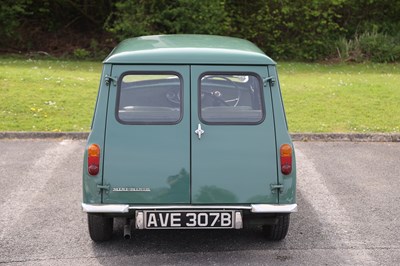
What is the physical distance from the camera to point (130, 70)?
6.16 m

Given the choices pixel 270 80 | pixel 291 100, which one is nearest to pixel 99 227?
pixel 270 80

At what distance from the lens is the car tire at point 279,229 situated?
646 centimetres

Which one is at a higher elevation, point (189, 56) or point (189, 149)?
point (189, 56)

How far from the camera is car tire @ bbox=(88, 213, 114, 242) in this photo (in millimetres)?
6383

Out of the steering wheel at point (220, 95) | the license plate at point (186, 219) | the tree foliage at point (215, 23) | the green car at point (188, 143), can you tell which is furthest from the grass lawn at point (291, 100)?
the license plate at point (186, 219)

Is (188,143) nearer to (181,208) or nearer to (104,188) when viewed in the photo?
(181,208)

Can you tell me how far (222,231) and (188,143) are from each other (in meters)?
1.29

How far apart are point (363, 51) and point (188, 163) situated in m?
15.7

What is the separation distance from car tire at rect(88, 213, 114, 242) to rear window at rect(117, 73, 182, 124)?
36.7 inches

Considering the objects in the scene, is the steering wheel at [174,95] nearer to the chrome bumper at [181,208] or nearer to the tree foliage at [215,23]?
the chrome bumper at [181,208]

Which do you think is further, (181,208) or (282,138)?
(282,138)

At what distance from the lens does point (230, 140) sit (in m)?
6.13

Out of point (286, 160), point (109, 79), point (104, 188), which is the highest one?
point (109, 79)

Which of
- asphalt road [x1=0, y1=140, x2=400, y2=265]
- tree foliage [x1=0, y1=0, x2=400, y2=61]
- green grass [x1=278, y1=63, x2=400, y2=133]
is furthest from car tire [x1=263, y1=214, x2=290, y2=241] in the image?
tree foliage [x1=0, y1=0, x2=400, y2=61]
